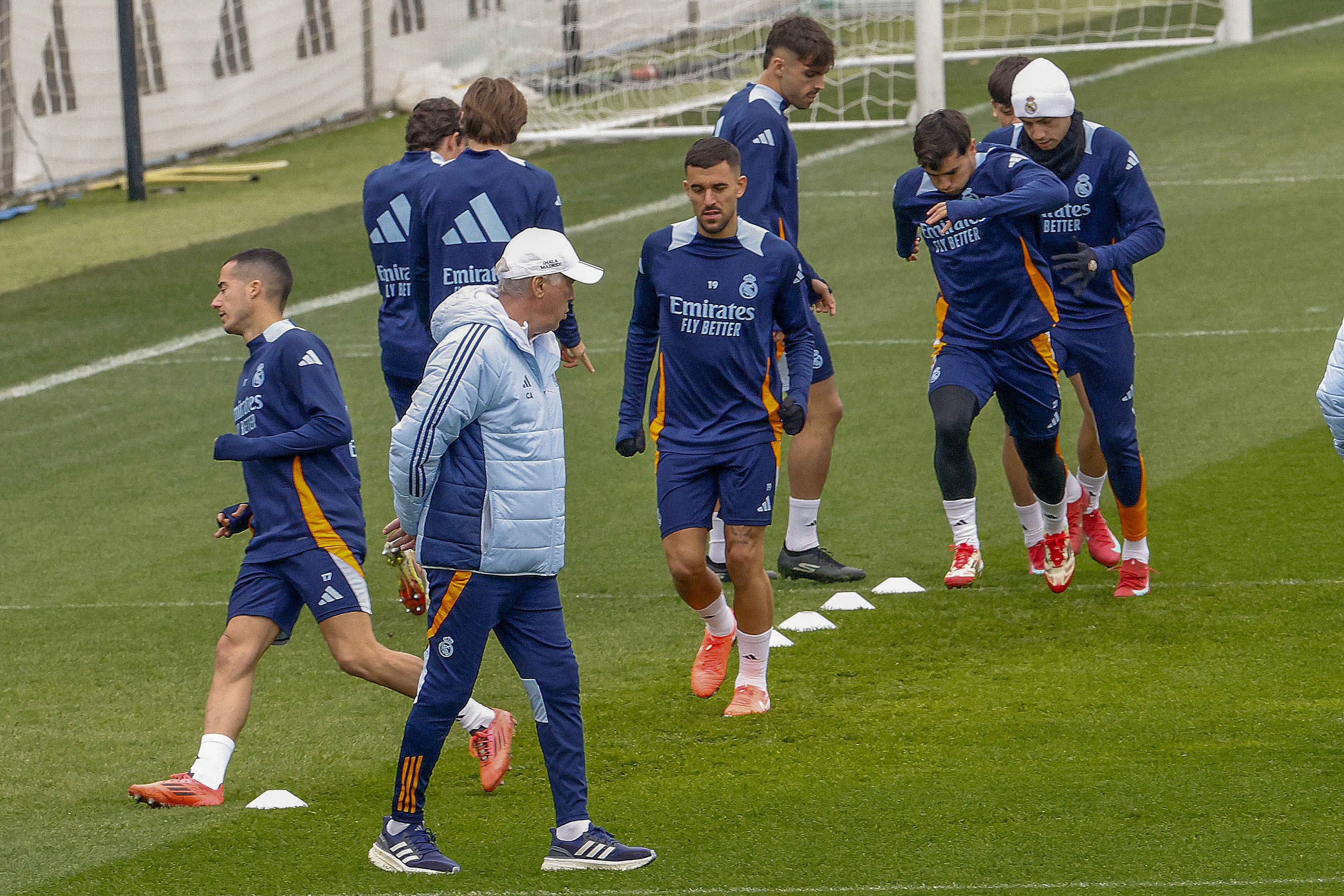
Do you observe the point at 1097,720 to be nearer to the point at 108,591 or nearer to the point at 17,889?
the point at 17,889

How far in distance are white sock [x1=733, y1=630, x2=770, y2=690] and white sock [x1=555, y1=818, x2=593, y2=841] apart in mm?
1706

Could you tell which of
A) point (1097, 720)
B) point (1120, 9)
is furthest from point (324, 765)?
point (1120, 9)

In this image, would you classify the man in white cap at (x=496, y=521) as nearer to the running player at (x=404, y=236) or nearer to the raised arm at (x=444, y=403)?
the raised arm at (x=444, y=403)

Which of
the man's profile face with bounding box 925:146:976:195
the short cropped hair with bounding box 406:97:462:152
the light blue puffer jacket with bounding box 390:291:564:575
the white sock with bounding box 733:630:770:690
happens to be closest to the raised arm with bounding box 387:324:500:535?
the light blue puffer jacket with bounding box 390:291:564:575

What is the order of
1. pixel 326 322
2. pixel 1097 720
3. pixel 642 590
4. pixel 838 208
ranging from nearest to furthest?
1. pixel 1097 720
2. pixel 642 590
3. pixel 326 322
4. pixel 838 208

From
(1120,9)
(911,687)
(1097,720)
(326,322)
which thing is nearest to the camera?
(1097,720)

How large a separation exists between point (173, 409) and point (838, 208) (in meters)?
7.16

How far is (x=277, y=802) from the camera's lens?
6312 mm

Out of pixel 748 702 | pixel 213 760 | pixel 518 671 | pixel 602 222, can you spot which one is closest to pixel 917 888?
pixel 518 671

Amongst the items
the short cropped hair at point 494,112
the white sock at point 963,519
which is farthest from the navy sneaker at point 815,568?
the short cropped hair at point 494,112

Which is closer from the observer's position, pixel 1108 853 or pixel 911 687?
pixel 1108 853

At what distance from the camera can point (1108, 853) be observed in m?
5.48

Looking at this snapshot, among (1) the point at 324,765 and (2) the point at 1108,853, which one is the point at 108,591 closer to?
(1) the point at 324,765

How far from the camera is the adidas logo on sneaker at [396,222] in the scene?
8148 millimetres
